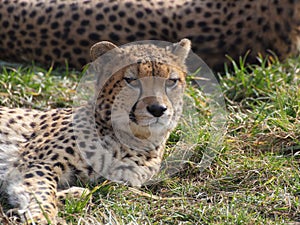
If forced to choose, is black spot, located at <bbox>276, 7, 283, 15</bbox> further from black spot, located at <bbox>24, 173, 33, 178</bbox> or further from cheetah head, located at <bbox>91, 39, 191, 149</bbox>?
black spot, located at <bbox>24, 173, 33, 178</bbox>

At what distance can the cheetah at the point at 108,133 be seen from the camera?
4.19m

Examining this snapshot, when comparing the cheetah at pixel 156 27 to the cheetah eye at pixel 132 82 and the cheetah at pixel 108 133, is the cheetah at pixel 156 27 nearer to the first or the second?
the cheetah at pixel 108 133


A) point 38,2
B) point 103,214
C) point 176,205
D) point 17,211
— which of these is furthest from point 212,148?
point 38,2

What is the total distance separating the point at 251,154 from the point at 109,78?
1.05 metres

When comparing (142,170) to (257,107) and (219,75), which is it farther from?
Result: (219,75)

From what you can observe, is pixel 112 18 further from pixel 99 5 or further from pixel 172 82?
pixel 172 82

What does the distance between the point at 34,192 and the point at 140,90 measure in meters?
0.79

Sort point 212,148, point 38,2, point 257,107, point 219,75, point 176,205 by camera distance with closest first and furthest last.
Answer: point 176,205 < point 212,148 < point 257,107 < point 219,75 < point 38,2

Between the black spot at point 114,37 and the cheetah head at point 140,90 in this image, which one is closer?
the cheetah head at point 140,90

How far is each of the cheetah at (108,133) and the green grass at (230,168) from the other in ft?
0.50

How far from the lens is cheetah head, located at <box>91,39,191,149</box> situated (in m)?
4.20

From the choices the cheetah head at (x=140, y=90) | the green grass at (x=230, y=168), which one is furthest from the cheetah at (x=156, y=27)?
the cheetah head at (x=140, y=90)

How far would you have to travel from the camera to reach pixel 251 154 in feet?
15.7

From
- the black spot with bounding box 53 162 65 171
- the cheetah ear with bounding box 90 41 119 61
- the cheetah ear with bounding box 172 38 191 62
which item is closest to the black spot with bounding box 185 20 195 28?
the cheetah ear with bounding box 172 38 191 62
